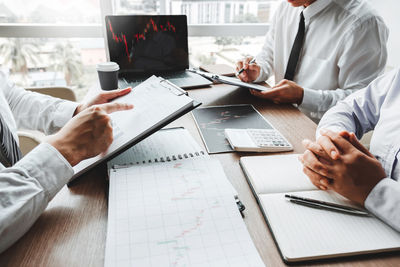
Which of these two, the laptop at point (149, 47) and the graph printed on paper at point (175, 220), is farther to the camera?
the laptop at point (149, 47)

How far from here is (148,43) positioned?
142cm

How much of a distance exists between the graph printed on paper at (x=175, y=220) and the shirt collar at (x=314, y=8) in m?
1.11

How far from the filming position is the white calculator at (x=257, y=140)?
769mm

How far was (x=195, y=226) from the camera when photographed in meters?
0.49

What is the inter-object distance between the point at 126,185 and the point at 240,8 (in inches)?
82.3

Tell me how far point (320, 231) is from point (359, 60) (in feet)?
3.39

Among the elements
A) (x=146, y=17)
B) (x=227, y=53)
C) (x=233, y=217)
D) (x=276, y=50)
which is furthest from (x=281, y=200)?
(x=227, y=53)

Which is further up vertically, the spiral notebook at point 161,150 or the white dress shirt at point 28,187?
the white dress shirt at point 28,187

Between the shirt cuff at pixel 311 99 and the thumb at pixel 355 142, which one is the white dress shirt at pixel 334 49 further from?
the thumb at pixel 355 142

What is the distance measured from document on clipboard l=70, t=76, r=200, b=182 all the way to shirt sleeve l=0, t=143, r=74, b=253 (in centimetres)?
8

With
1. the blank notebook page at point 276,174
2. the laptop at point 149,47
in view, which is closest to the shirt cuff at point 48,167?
the blank notebook page at point 276,174

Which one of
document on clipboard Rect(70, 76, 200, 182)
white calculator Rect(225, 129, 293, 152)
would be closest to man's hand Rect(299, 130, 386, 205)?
white calculator Rect(225, 129, 293, 152)

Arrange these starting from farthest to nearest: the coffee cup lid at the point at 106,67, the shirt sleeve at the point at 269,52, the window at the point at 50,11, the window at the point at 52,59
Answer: the window at the point at 52,59 < the window at the point at 50,11 < the shirt sleeve at the point at 269,52 < the coffee cup lid at the point at 106,67

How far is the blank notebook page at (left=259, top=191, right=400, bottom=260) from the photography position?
470 millimetres
